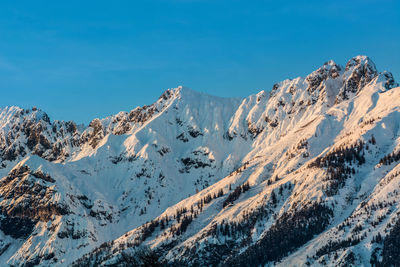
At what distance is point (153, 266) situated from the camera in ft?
268

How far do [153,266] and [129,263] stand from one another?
6484 millimetres

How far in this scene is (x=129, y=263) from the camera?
8656cm
